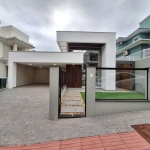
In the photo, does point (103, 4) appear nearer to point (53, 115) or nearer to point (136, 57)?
point (136, 57)

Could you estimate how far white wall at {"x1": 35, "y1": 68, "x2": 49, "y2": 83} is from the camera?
66.1ft

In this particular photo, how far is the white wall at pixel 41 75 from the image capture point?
20156mm

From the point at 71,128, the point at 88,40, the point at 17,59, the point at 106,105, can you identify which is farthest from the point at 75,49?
the point at 71,128

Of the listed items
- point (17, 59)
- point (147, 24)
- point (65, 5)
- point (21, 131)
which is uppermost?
point (147, 24)

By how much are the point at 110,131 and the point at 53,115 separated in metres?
2.04

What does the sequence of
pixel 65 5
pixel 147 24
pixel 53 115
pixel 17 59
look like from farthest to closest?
pixel 147 24
pixel 17 59
pixel 65 5
pixel 53 115

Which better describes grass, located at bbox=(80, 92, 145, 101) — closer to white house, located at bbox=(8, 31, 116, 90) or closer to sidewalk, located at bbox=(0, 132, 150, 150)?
sidewalk, located at bbox=(0, 132, 150, 150)

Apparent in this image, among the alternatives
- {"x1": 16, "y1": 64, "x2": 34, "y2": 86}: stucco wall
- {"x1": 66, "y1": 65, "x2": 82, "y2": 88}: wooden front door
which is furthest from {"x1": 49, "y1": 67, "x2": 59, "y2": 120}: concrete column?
{"x1": 16, "y1": 64, "x2": 34, "y2": 86}: stucco wall

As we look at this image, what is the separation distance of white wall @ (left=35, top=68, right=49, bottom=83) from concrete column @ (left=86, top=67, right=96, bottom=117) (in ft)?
55.0

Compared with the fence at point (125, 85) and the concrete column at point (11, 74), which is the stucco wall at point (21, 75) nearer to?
the concrete column at point (11, 74)

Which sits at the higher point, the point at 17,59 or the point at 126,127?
the point at 17,59

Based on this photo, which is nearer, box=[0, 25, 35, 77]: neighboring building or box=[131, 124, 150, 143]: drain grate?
box=[131, 124, 150, 143]: drain grate

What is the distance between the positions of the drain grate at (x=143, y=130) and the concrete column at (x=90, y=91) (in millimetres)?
1450

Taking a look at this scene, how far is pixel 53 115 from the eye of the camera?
13.5 feet
